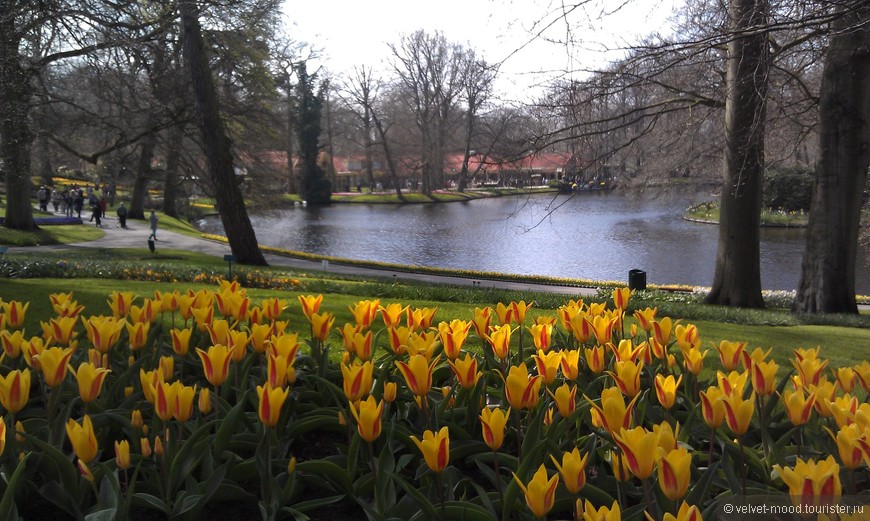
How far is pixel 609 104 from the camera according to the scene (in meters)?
13.1

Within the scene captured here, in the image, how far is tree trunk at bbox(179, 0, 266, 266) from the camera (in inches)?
652

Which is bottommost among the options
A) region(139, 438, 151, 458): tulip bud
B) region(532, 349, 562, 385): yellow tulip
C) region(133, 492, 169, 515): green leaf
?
region(133, 492, 169, 515): green leaf

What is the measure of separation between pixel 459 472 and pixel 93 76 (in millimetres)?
19909

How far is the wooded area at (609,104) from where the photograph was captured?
1045cm

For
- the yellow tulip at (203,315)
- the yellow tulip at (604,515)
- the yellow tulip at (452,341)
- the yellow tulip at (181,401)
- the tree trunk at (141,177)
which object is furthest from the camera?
the tree trunk at (141,177)

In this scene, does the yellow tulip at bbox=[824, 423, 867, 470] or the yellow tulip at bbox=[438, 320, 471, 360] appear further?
the yellow tulip at bbox=[438, 320, 471, 360]

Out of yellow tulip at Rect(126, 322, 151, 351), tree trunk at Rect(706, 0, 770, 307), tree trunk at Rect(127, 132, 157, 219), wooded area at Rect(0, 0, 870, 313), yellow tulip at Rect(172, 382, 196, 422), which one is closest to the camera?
yellow tulip at Rect(172, 382, 196, 422)

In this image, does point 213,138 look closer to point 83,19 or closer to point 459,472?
point 83,19

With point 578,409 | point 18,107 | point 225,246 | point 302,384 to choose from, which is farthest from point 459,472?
point 225,246

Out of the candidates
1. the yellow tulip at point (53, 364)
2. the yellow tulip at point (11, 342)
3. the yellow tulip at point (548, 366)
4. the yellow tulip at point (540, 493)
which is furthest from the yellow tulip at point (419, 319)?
the yellow tulip at point (11, 342)

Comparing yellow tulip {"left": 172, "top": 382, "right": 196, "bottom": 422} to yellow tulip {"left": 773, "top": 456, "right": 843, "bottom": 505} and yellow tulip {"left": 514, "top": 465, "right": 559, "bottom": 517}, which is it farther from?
yellow tulip {"left": 773, "top": 456, "right": 843, "bottom": 505}

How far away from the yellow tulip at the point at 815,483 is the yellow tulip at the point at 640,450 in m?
0.33

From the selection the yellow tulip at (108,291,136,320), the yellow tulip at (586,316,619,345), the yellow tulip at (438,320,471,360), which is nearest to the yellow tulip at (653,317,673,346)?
the yellow tulip at (586,316,619,345)

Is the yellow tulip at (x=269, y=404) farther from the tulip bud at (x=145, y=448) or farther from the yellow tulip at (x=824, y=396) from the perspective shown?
the yellow tulip at (x=824, y=396)
